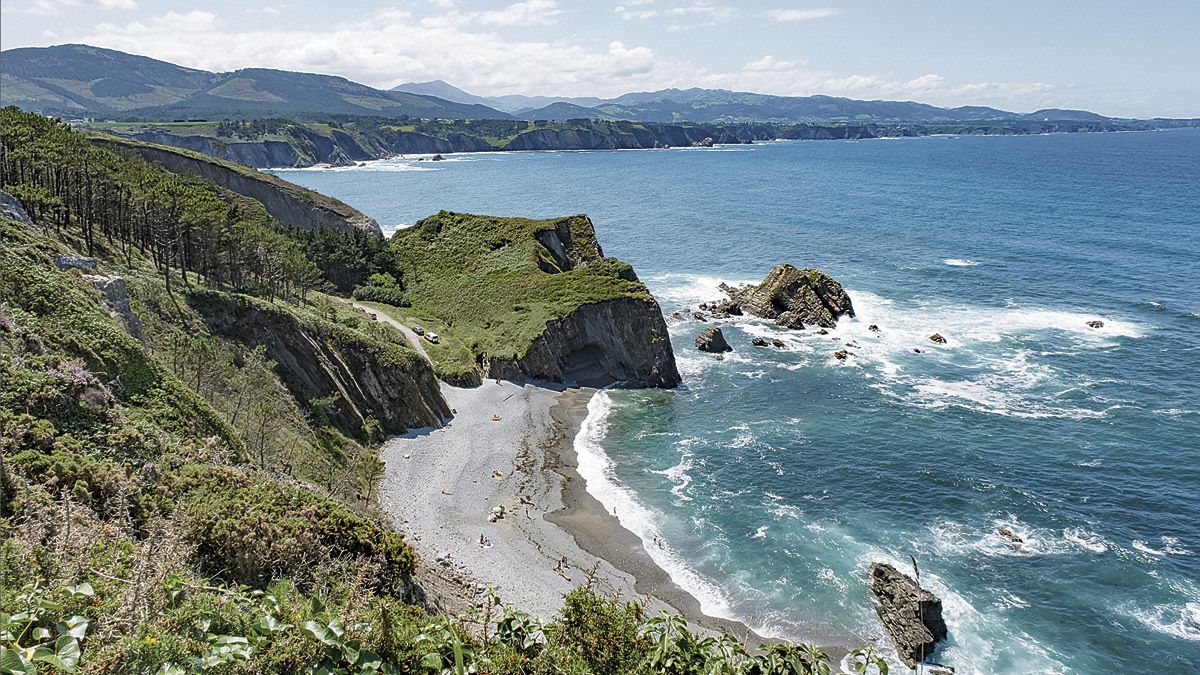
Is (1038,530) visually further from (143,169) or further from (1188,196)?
(1188,196)

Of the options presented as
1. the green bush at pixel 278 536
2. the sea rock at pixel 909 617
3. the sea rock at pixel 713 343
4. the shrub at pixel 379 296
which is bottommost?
the sea rock at pixel 909 617

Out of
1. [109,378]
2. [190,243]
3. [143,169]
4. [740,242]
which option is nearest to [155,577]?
[109,378]

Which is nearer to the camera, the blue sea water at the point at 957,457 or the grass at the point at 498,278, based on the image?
the blue sea water at the point at 957,457

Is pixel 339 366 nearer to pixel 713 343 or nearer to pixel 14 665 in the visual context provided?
pixel 713 343

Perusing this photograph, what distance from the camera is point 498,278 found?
3346 inches

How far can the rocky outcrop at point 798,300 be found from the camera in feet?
275

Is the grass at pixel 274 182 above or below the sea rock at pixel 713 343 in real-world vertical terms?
above

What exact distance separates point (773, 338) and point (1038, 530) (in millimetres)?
39080

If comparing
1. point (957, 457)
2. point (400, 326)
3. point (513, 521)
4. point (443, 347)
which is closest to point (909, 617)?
point (957, 457)

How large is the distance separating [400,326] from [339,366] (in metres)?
21.2

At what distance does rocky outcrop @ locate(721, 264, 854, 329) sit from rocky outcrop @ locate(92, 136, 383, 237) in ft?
195

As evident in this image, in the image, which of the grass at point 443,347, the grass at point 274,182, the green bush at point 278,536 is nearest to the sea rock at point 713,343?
the grass at point 443,347

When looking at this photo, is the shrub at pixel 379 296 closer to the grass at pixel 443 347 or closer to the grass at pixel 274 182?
the grass at pixel 443 347

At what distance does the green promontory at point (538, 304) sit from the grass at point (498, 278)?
138 mm
